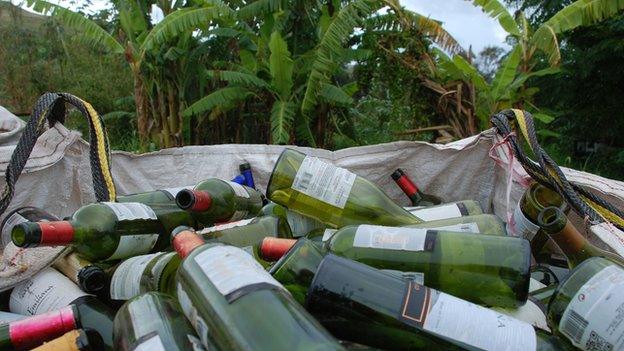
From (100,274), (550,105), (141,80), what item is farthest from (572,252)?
(550,105)

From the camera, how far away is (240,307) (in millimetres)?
639

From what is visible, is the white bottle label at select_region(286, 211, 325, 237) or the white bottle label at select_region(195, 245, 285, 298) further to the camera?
the white bottle label at select_region(286, 211, 325, 237)

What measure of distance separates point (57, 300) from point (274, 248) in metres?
0.47

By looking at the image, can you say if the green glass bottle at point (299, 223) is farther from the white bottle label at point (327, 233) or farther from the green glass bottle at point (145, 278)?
the green glass bottle at point (145, 278)

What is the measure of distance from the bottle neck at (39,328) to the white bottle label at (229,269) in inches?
10.3

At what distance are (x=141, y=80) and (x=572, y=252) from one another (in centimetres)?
440

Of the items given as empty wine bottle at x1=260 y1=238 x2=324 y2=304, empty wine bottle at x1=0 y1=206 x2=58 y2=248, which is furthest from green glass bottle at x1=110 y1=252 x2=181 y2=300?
empty wine bottle at x1=0 y1=206 x2=58 y2=248

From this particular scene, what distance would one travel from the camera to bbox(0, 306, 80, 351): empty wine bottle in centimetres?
81

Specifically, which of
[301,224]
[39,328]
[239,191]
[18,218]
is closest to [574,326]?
[301,224]

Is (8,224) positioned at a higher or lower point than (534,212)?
lower

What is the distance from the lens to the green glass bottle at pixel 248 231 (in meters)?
1.17

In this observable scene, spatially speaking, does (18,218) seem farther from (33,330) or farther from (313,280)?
(313,280)

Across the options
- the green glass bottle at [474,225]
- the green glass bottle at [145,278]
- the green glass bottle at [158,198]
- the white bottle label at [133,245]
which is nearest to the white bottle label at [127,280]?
the green glass bottle at [145,278]

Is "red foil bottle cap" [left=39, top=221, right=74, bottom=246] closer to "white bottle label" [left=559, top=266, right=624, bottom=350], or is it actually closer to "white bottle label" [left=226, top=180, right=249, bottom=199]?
"white bottle label" [left=226, top=180, right=249, bottom=199]
